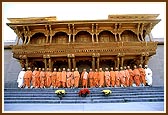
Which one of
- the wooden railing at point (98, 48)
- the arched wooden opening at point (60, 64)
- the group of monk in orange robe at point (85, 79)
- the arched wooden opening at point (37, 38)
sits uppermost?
the arched wooden opening at point (37, 38)

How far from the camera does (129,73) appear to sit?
1475 cm

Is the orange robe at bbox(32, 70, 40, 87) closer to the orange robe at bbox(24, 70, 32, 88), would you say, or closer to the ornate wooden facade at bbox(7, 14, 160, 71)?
the orange robe at bbox(24, 70, 32, 88)

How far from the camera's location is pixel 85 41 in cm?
1730

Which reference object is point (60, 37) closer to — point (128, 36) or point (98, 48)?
point (98, 48)

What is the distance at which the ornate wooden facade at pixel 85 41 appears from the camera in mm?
16250

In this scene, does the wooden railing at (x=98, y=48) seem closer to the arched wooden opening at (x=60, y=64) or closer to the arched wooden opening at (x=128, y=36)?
the arched wooden opening at (x=128, y=36)

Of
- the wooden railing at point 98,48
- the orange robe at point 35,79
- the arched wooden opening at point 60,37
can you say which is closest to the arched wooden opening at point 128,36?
the wooden railing at point 98,48

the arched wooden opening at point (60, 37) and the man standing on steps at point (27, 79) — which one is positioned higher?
the arched wooden opening at point (60, 37)

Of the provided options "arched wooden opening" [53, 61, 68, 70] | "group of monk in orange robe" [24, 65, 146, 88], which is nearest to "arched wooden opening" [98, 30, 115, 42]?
"arched wooden opening" [53, 61, 68, 70]

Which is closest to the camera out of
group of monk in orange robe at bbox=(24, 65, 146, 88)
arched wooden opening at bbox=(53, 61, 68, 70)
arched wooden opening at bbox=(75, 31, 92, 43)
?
group of monk in orange robe at bbox=(24, 65, 146, 88)

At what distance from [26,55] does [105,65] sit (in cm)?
511

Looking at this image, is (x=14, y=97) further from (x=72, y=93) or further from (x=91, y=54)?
(x=91, y=54)

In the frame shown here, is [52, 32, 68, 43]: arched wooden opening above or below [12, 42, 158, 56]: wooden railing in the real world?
above

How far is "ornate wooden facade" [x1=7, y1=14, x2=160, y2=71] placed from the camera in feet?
53.3
